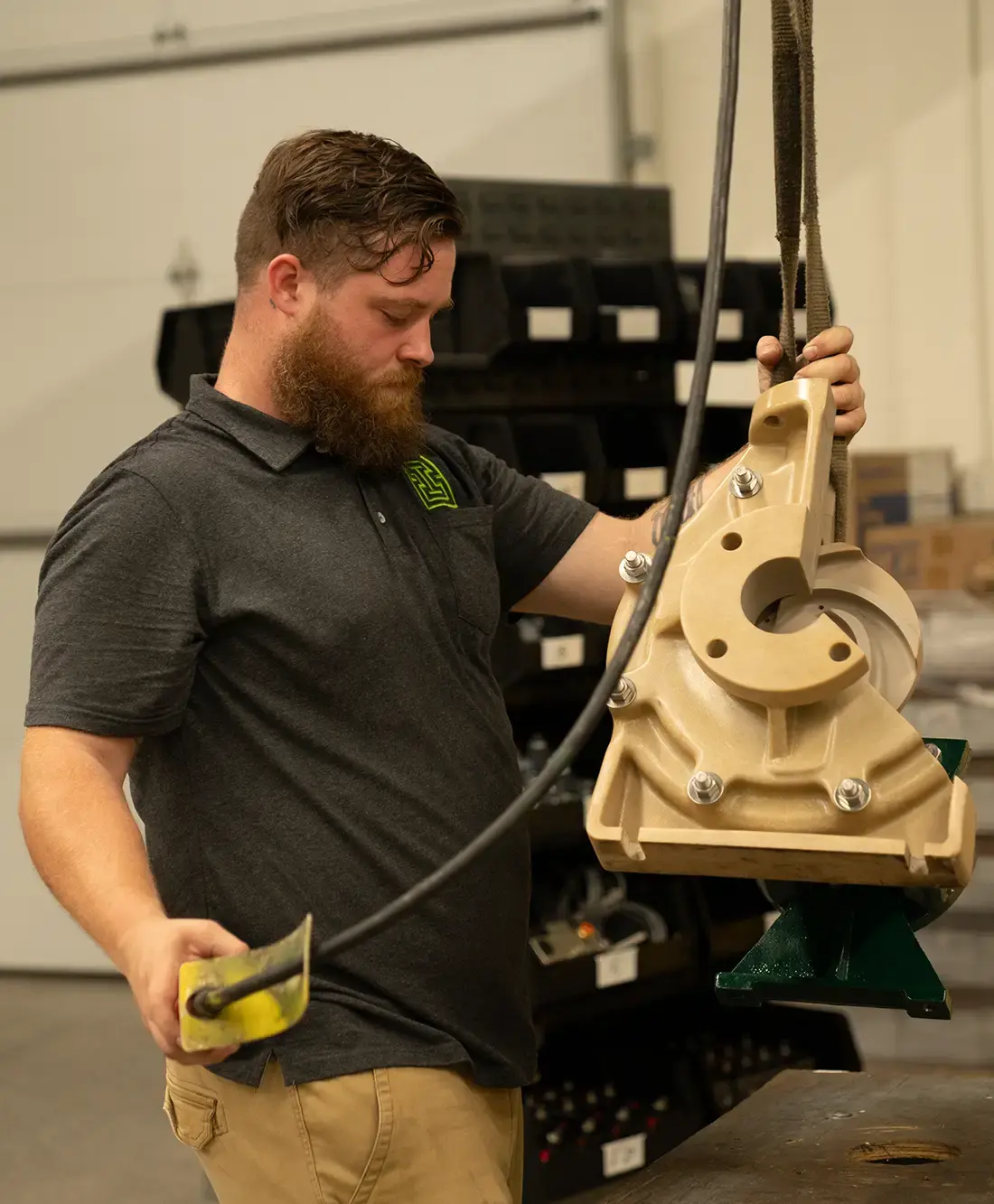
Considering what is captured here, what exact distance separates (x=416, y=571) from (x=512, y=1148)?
0.59 metres

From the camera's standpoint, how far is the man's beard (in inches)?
58.0

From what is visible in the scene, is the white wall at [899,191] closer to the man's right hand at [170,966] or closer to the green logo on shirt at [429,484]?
the green logo on shirt at [429,484]

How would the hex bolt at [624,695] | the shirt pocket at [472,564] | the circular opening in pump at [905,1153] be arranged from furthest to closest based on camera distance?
the shirt pocket at [472,564], the circular opening in pump at [905,1153], the hex bolt at [624,695]

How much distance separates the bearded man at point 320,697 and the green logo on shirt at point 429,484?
15mm

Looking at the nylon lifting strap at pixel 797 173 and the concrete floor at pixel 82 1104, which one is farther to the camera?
the concrete floor at pixel 82 1104

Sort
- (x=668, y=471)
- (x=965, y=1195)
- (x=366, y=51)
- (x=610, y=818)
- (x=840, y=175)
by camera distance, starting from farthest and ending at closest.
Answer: (x=366, y=51), (x=840, y=175), (x=668, y=471), (x=965, y=1195), (x=610, y=818)

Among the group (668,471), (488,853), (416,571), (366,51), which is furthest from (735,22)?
(366,51)

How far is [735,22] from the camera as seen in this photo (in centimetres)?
99

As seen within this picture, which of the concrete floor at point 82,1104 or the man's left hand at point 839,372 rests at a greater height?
the man's left hand at point 839,372

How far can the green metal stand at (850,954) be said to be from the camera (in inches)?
45.9

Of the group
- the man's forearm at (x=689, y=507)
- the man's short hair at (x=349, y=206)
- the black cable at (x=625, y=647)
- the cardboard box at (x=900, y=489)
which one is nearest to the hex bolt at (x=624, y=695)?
the black cable at (x=625, y=647)

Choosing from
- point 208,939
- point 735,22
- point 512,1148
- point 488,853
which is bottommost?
point 512,1148

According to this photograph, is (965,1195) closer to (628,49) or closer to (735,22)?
(735,22)

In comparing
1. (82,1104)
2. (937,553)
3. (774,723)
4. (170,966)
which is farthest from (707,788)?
(82,1104)
